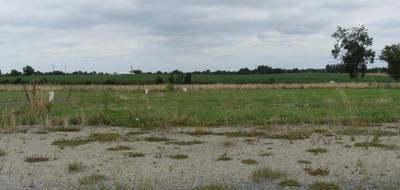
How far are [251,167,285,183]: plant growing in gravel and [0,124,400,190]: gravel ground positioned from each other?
0.11 metres

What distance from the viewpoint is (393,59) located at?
97.0 meters

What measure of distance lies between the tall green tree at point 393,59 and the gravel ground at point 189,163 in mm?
87463

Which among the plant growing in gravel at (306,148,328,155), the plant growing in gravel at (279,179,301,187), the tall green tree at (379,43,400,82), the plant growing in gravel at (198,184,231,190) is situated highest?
the tall green tree at (379,43,400,82)

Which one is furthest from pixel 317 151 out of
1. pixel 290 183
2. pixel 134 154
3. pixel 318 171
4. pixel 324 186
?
pixel 134 154

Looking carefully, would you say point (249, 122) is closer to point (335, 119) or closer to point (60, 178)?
point (335, 119)

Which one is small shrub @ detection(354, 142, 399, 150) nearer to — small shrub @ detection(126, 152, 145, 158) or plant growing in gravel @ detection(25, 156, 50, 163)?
small shrub @ detection(126, 152, 145, 158)

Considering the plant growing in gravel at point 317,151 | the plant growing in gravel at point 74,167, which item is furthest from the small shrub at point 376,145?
the plant growing in gravel at point 74,167

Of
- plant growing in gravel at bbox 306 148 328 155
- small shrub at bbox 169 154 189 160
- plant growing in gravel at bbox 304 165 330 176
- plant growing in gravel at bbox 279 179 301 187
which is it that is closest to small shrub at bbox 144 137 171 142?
small shrub at bbox 169 154 189 160

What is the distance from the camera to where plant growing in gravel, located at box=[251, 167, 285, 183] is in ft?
30.1

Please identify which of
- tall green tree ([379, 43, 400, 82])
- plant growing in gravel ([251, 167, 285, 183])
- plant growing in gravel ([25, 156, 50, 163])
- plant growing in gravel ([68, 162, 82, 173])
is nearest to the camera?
plant growing in gravel ([251, 167, 285, 183])

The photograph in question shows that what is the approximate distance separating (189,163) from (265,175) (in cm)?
196

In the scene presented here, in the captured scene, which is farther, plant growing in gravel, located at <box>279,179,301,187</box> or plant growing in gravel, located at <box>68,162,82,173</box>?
plant growing in gravel, located at <box>68,162,82,173</box>

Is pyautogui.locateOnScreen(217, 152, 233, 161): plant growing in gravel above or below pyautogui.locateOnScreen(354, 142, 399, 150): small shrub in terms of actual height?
below

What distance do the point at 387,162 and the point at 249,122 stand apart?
768 centimetres
